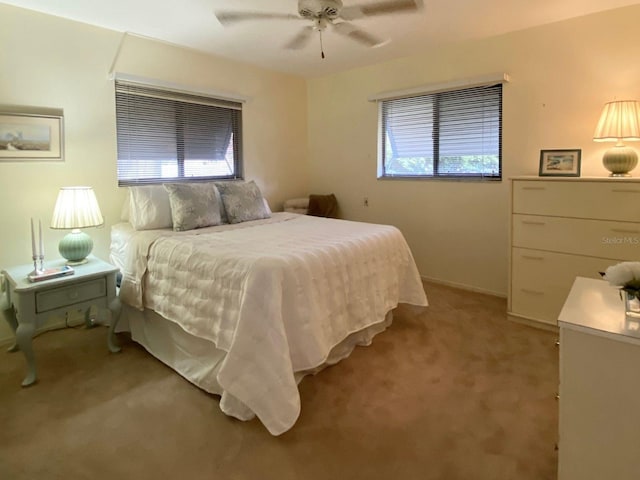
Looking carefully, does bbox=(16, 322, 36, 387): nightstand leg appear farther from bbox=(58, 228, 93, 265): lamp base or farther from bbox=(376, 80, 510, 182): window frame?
bbox=(376, 80, 510, 182): window frame

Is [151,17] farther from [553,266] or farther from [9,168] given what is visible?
[553,266]

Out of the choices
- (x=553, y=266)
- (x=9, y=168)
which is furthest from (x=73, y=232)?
(x=553, y=266)

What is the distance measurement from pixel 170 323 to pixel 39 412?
0.74 metres

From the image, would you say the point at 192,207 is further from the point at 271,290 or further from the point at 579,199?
the point at 579,199

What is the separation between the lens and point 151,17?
282 cm

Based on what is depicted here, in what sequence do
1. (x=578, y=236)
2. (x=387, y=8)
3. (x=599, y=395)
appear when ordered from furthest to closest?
(x=578, y=236)
(x=387, y=8)
(x=599, y=395)

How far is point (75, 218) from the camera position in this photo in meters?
2.55

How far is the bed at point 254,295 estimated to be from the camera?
182 centimetres

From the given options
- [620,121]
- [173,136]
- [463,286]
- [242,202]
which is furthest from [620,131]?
[173,136]

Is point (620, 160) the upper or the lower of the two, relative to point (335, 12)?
lower

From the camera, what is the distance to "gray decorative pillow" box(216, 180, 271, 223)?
10.6 ft

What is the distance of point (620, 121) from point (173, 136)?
3.50 m

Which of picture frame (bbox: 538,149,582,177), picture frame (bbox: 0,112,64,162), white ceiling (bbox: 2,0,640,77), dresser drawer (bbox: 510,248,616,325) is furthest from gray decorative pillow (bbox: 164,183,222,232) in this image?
picture frame (bbox: 538,149,582,177)

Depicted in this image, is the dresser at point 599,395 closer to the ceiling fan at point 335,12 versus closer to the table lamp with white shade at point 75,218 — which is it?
the ceiling fan at point 335,12
